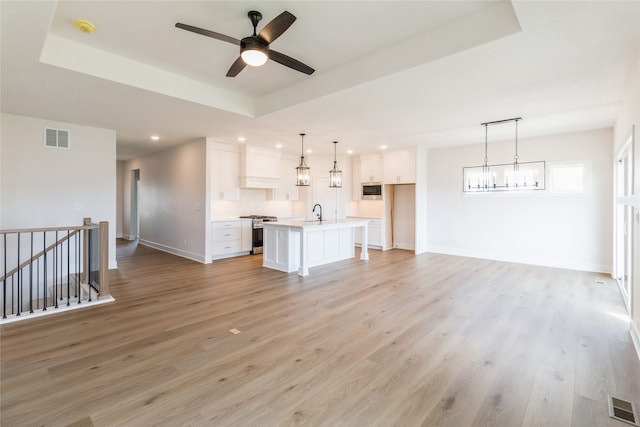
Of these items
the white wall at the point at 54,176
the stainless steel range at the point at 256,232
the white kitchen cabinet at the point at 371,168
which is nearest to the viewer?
the white wall at the point at 54,176

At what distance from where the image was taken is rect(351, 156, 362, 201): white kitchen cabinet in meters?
8.83

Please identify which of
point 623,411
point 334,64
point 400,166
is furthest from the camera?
point 400,166

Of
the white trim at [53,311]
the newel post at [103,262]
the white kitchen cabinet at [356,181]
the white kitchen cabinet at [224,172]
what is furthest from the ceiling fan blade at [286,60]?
the white kitchen cabinet at [356,181]

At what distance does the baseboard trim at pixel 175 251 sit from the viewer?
6.60m

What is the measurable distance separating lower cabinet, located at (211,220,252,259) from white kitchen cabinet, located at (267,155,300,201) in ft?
3.76

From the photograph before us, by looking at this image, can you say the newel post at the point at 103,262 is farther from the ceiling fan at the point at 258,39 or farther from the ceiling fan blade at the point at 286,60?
the ceiling fan blade at the point at 286,60

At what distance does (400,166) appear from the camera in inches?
305

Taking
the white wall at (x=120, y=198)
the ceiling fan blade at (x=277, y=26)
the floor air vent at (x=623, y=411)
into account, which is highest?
the ceiling fan blade at (x=277, y=26)

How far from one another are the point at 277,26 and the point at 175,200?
6167 mm

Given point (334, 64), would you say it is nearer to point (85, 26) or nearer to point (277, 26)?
point (277, 26)

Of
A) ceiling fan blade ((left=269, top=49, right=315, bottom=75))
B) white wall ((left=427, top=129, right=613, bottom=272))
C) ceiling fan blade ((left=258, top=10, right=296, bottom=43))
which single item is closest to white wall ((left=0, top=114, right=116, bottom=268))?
ceiling fan blade ((left=269, top=49, right=315, bottom=75))

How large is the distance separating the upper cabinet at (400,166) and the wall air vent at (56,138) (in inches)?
268

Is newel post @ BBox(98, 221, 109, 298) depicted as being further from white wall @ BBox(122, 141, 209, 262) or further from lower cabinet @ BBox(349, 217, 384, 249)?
lower cabinet @ BBox(349, 217, 384, 249)

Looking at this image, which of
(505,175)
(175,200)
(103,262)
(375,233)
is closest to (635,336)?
(505,175)
